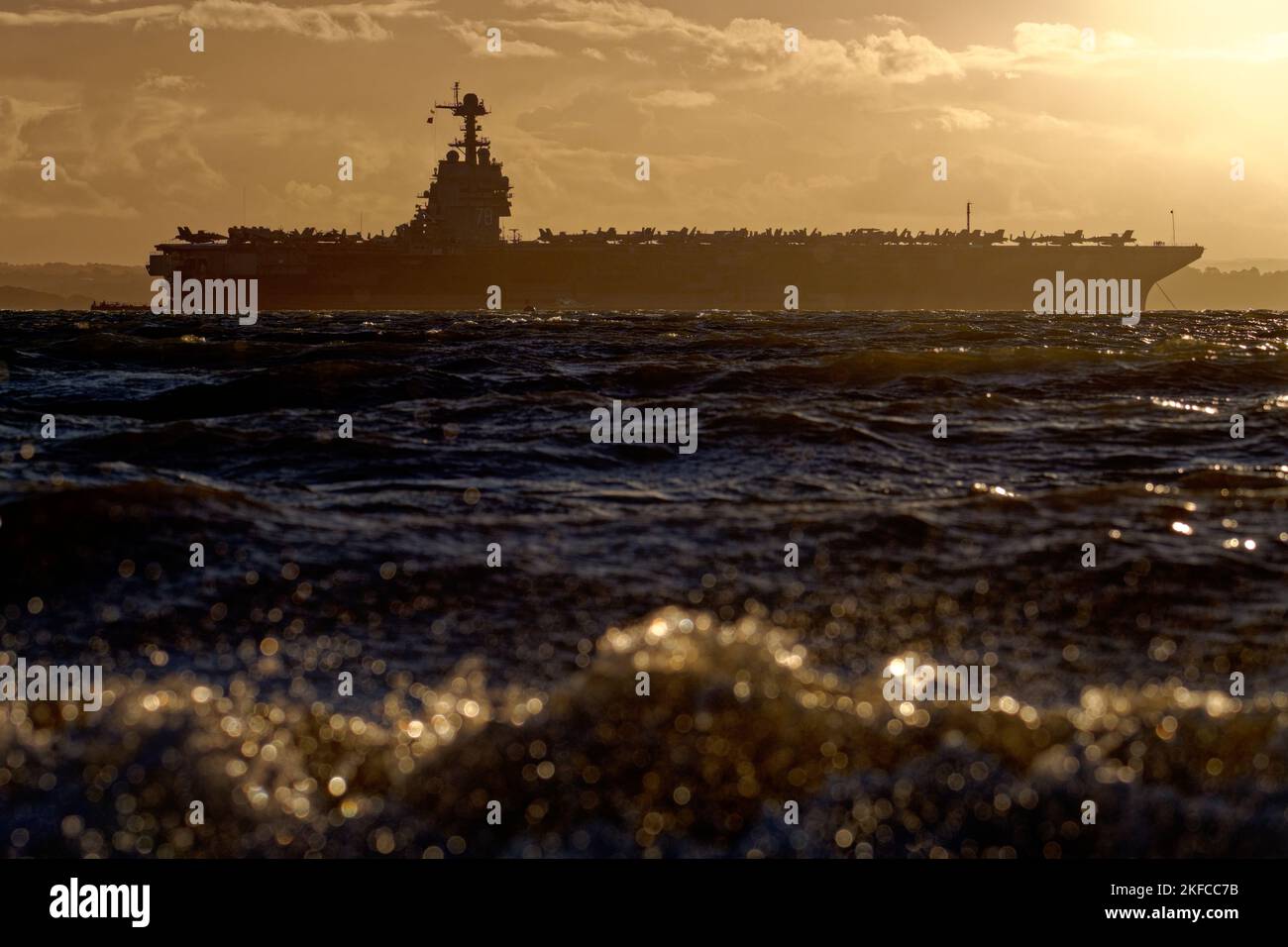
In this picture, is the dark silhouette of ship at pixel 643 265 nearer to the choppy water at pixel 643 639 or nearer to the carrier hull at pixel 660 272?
the carrier hull at pixel 660 272

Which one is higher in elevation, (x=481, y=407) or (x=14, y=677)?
(x=481, y=407)

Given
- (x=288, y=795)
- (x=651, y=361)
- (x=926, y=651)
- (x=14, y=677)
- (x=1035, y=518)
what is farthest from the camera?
(x=651, y=361)

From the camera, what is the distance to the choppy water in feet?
11.2

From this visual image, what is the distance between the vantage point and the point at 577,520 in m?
6.84

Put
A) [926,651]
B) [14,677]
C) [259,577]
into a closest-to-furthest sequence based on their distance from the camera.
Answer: [14,677], [926,651], [259,577]

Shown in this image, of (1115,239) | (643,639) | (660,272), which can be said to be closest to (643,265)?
(660,272)

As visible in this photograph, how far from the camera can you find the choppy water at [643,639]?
341 centimetres

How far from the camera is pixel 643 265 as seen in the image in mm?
105688

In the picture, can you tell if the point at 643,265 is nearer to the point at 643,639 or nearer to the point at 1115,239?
the point at 1115,239

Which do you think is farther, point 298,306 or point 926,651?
point 298,306
